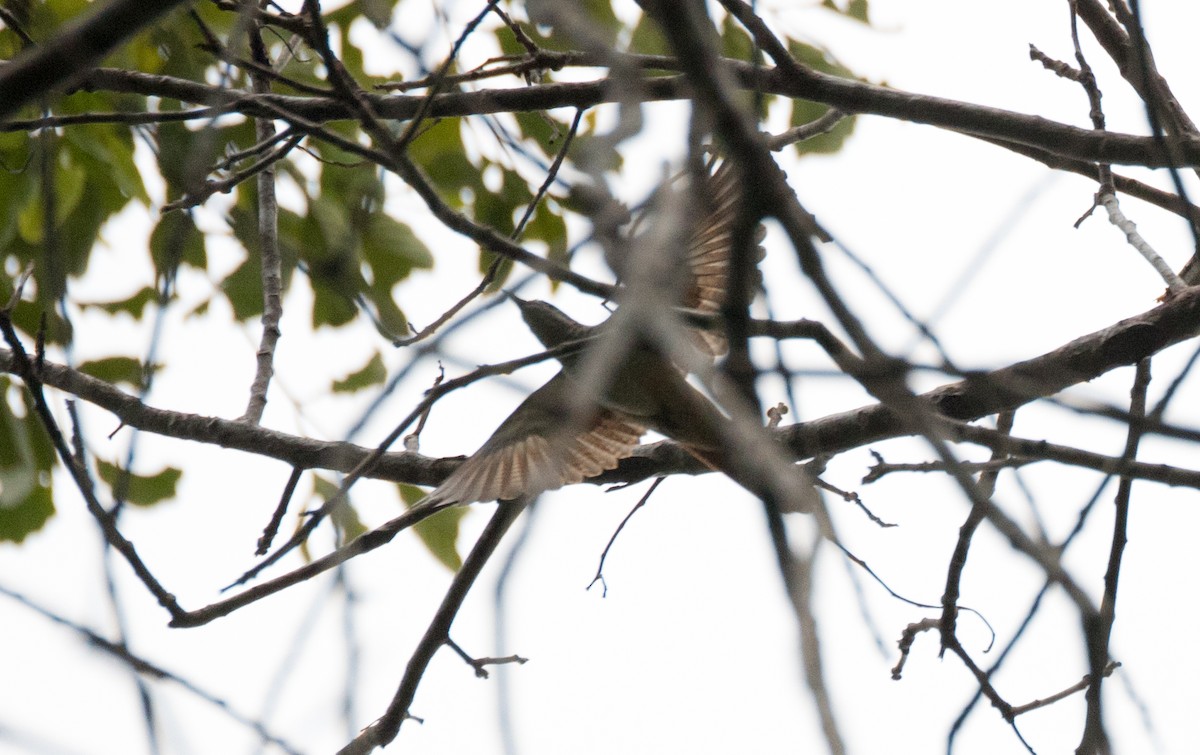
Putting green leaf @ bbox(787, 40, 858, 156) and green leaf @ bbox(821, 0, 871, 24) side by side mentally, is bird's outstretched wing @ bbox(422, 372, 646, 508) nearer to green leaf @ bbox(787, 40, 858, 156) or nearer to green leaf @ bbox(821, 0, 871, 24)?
green leaf @ bbox(787, 40, 858, 156)

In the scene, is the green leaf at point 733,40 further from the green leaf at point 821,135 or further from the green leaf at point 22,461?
the green leaf at point 22,461

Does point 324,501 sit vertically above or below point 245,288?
below

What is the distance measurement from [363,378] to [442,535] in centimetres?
43

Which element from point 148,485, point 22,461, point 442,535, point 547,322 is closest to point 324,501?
point 442,535

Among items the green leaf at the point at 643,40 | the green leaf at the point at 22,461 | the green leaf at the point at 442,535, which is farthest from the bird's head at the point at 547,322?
the green leaf at the point at 22,461

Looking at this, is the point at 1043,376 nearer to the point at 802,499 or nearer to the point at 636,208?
the point at 636,208

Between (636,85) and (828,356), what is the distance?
54 cm

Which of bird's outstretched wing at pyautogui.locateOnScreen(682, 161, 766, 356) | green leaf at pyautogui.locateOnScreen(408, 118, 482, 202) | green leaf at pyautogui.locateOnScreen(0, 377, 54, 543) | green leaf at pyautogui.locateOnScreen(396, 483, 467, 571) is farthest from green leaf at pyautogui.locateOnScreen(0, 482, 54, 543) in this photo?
bird's outstretched wing at pyautogui.locateOnScreen(682, 161, 766, 356)

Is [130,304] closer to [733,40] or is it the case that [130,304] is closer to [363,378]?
[363,378]

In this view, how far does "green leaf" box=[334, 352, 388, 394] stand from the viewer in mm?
2771

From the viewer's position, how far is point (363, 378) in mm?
2777

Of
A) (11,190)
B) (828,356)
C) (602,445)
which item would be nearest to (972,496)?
(828,356)

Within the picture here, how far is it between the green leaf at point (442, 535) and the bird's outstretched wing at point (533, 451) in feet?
0.51

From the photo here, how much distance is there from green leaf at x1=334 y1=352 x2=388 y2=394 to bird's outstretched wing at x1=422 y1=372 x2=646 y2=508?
1.04 ft
